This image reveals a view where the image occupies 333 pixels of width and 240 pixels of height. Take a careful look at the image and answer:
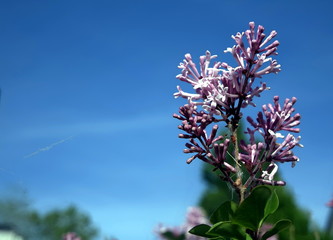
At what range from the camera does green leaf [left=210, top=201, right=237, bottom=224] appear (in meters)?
1.87

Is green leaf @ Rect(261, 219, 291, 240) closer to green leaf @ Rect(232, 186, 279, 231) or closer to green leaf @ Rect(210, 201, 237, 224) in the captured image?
green leaf @ Rect(232, 186, 279, 231)

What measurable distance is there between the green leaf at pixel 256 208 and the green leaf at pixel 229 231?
3cm

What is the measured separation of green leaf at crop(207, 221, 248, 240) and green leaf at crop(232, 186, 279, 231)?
0.09 feet

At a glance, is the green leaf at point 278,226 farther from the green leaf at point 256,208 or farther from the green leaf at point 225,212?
the green leaf at point 225,212

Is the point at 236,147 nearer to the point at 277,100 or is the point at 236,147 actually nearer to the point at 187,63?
the point at 277,100

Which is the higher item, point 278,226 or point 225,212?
point 225,212

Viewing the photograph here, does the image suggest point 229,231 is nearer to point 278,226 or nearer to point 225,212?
point 225,212

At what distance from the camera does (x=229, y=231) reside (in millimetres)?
1829

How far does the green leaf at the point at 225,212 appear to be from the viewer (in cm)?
187

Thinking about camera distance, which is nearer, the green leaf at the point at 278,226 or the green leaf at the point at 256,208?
the green leaf at the point at 256,208

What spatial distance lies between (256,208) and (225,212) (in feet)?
0.56

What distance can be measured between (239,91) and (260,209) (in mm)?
526

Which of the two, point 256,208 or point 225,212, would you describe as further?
point 225,212

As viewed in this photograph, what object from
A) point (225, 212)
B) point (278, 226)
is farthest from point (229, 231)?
point (278, 226)
